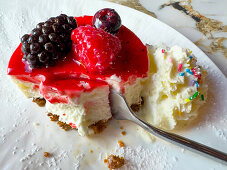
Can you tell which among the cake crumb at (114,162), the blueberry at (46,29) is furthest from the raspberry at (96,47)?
the cake crumb at (114,162)

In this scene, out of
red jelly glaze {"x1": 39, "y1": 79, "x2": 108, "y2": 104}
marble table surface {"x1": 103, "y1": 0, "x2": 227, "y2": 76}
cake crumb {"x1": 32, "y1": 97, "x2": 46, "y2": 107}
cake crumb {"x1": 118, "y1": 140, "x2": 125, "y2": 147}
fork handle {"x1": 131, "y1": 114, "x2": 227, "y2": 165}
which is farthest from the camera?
marble table surface {"x1": 103, "y1": 0, "x2": 227, "y2": 76}

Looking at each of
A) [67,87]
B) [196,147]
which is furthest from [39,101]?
[196,147]

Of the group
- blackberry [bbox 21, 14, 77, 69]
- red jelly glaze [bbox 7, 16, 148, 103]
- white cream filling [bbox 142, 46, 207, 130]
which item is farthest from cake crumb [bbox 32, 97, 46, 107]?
white cream filling [bbox 142, 46, 207, 130]

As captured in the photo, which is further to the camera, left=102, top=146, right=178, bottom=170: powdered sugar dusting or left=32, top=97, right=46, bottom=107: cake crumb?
left=32, top=97, right=46, bottom=107: cake crumb

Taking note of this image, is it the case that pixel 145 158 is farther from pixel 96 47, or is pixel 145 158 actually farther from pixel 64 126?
pixel 96 47

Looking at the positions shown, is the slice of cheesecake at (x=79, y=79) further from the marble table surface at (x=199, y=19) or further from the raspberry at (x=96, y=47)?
the marble table surface at (x=199, y=19)

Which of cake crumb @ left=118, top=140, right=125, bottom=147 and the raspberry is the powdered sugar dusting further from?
the raspberry
